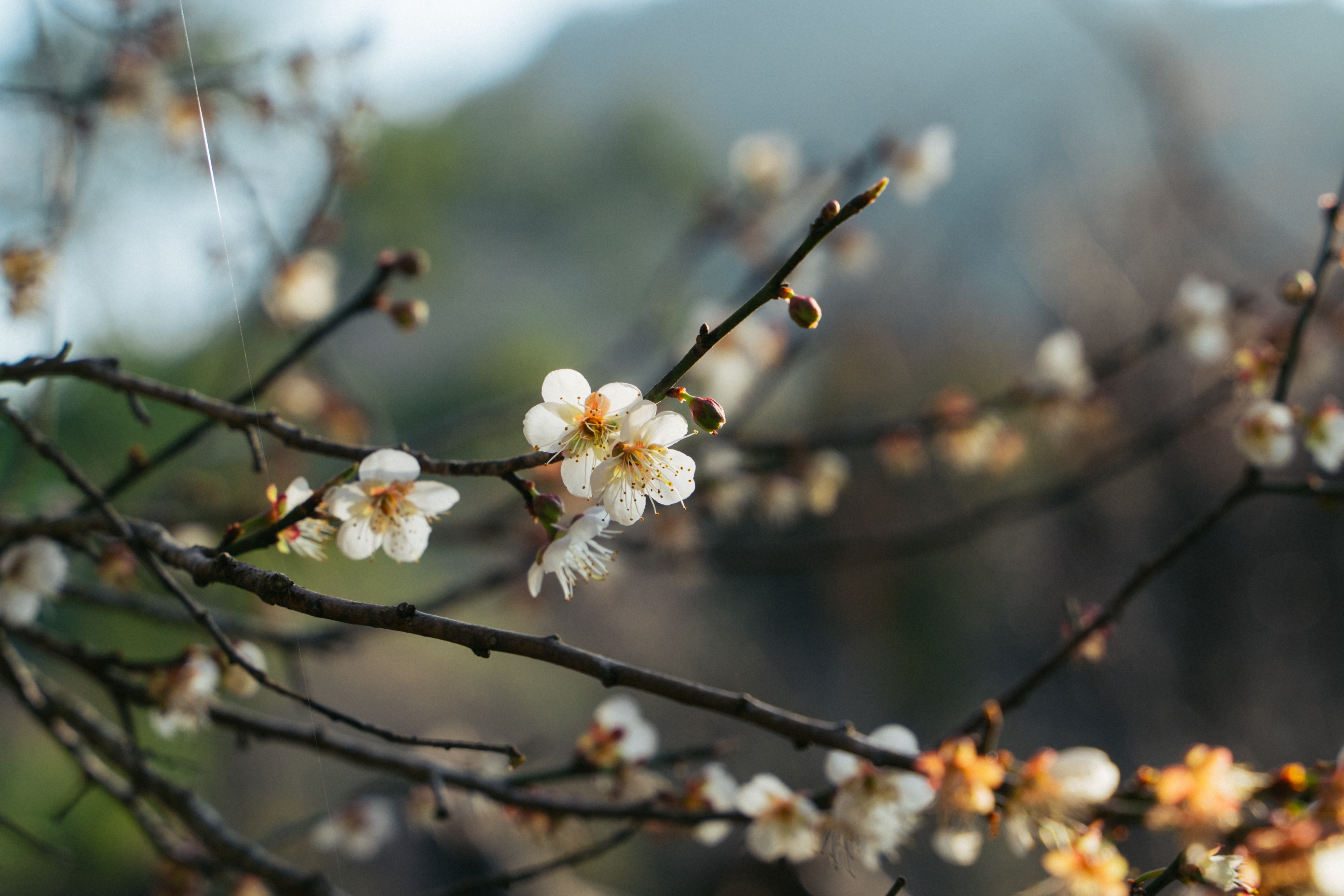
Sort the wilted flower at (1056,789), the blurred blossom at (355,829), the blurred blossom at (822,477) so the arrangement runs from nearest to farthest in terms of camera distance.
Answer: the wilted flower at (1056,789), the blurred blossom at (355,829), the blurred blossom at (822,477)

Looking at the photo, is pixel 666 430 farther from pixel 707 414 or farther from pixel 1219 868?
pixel 1219 868

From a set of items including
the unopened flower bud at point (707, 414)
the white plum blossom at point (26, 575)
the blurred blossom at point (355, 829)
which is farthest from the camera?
the blurred blossom at point (355, 829)

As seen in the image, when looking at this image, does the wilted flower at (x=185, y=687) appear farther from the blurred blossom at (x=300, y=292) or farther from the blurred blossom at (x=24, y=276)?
the blurred blossom at (x=300, y=292)

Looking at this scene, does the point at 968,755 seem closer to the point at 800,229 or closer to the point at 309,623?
the point at 309,623

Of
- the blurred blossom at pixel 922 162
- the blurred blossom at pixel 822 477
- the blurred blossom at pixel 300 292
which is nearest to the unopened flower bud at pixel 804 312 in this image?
the blurred blossom at pixel 822 477

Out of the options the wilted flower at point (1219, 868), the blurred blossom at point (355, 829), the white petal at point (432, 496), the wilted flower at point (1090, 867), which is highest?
the blurred blossom at point (355, 829)

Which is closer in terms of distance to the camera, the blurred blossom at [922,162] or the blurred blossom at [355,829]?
the blurred blossom at [355,829]

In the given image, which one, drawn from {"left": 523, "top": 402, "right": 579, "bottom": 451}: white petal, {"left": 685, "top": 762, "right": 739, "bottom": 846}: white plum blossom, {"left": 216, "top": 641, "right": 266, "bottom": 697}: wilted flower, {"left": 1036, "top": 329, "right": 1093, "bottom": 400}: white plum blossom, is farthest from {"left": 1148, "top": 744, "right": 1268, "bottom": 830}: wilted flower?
{"left": 1036, "top": 329, "right": 1093, "bottom": 400}: white plum blossom

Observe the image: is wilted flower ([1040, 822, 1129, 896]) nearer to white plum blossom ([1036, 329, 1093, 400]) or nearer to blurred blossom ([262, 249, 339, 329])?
white plum blossom ([1036, 329, 1093, 400])

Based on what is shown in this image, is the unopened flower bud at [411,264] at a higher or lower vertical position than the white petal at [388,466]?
higher
